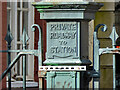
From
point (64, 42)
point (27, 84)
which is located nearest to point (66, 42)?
point (64, 42)

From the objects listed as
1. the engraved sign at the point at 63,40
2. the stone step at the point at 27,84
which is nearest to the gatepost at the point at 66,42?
the engraved sign at the point at 63,40

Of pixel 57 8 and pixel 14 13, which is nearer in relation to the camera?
pixel 57 8

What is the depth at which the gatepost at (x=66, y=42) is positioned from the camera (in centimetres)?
568

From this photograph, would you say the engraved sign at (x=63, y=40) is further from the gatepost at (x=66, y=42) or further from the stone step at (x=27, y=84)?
the stone step at (x=27, y=84)

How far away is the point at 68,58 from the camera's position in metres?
5.71

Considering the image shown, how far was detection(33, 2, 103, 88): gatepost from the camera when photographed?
5684mm

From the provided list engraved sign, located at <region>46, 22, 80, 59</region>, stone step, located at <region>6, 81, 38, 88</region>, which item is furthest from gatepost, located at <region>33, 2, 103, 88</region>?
stone step, located at <region>6, 81, 38, 88</region>

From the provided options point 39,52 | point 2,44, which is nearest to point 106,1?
point 2,44

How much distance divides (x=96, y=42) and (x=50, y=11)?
24.3 inches

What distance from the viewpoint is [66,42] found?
5.72m

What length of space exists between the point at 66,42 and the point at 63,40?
40 mm

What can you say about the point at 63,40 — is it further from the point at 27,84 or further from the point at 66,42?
the point at 27,84

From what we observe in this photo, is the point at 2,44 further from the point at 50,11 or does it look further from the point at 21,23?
the point at 50,11

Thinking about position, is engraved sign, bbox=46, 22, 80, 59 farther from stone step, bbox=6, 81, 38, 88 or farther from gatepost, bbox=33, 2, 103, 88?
stone step, bbox=6, 81, 38, 88
